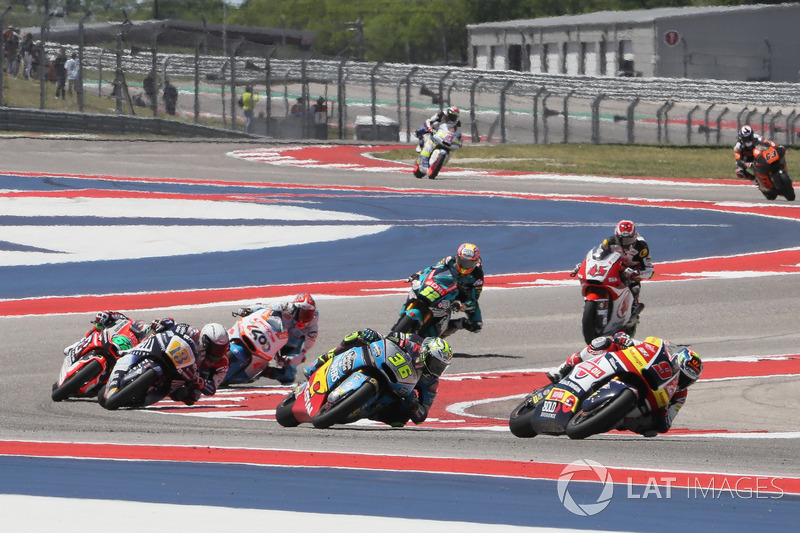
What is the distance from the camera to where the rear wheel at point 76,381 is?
32.4 feet

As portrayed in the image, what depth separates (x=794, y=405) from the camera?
1014cm

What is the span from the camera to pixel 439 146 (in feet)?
89.7

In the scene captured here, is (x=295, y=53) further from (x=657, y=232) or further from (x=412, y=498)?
(x=412, y=498)

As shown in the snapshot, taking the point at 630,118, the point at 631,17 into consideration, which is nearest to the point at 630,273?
the point at 630,118

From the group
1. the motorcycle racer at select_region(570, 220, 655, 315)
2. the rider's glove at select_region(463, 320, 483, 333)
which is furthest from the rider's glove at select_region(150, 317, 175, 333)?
the motorcycle racer at select_region(570, 220, 655, 315)

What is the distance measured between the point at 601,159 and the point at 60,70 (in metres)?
14.5

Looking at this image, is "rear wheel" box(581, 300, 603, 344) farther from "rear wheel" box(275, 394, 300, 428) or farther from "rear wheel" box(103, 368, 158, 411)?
"rear wheel" box(103, 368, 158, 411)

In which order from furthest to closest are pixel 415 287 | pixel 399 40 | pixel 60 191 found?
pixel 399 40 < pixel 60 191 < pixel 415 287

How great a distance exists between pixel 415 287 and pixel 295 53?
27685mm

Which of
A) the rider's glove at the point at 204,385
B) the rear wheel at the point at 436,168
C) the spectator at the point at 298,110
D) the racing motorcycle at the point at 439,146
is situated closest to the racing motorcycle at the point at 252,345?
the rider's glove at the point at 204,385

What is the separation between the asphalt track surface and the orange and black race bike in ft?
1.33

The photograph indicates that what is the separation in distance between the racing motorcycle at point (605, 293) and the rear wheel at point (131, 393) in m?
4.69

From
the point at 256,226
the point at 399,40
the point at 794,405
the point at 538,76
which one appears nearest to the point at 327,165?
the point at 256,226

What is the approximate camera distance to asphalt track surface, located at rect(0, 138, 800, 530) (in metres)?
8.02
